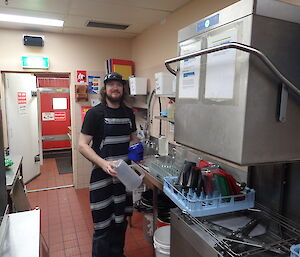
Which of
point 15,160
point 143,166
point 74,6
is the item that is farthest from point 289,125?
point 15,160

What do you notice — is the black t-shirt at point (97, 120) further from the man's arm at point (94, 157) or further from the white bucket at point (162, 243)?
the white bucket at point (162, 243)

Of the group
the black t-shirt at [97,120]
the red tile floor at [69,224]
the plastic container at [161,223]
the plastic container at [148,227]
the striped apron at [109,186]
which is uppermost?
the black t-shirt at [97,120]

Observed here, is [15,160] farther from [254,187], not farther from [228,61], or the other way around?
[228,61]

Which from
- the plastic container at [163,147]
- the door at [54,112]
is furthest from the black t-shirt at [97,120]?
the door at [54,112]

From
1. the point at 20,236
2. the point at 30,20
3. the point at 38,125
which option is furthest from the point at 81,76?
the point at 20,236

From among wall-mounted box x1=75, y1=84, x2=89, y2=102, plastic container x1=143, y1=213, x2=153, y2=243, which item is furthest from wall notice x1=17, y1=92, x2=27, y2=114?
plastic container x1=143, y1=213, x2=153, y2=243

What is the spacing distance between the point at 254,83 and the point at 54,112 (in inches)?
236

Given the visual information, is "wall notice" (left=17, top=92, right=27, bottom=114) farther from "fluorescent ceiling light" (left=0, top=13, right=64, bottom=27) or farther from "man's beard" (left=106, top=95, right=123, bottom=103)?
"man's beard" (left=106, top=95, right=123, bottom=103)

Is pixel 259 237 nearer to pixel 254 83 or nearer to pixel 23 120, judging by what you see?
pixel 254 83

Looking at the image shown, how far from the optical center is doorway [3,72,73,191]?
420cm

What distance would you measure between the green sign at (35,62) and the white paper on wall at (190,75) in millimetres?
3131

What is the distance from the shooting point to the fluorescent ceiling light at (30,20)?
304 centimetres

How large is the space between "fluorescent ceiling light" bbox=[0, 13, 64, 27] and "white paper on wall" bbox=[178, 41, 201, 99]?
8.76 ft

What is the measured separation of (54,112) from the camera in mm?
6156
